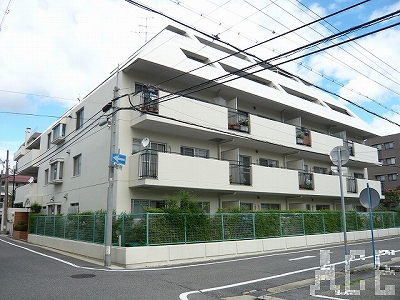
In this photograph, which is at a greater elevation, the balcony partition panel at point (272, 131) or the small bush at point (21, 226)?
the balcony partition panel at point (272, 131)

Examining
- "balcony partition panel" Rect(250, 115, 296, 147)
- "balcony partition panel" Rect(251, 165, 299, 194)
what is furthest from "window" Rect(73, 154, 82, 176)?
"balcony partition panel" Rect(250, 115, 296, 147)

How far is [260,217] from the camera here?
15.0 meters

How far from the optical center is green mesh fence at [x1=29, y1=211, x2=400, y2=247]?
466 inches

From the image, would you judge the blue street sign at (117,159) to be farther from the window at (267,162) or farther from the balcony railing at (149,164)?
the window at (267,162)

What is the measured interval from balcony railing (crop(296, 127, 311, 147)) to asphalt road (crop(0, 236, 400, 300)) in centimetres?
964

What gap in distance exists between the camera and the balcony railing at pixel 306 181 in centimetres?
2048

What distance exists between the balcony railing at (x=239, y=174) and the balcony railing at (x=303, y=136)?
197 inches

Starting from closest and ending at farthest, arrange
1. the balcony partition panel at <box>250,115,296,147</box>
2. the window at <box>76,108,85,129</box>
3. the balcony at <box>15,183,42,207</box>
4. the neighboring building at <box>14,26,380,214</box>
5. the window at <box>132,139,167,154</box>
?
the neighboring building at <box>14,26,380,214</box>
the window at <box>132,139,167,154</box>
the balcony partition panel at <box>250,115,296,147</box>
the window at <box>76,108,85,129</box>
the balcony at <box>15,183,42,207</box>

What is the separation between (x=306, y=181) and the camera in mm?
20797

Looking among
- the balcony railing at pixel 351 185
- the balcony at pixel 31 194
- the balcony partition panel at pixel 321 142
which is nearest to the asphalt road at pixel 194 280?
the balcony partition panel at pixel 321 142

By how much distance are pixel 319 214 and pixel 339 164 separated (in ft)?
29.5

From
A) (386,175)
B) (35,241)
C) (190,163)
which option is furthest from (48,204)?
Answer: (386,175)

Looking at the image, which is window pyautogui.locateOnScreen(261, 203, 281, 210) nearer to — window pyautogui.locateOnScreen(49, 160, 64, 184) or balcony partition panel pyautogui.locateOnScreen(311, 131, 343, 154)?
balcony partition panel pyautogui.locateOnScreen(311, 131, 343, 154)

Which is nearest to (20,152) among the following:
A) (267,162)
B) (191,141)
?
(191,141)
